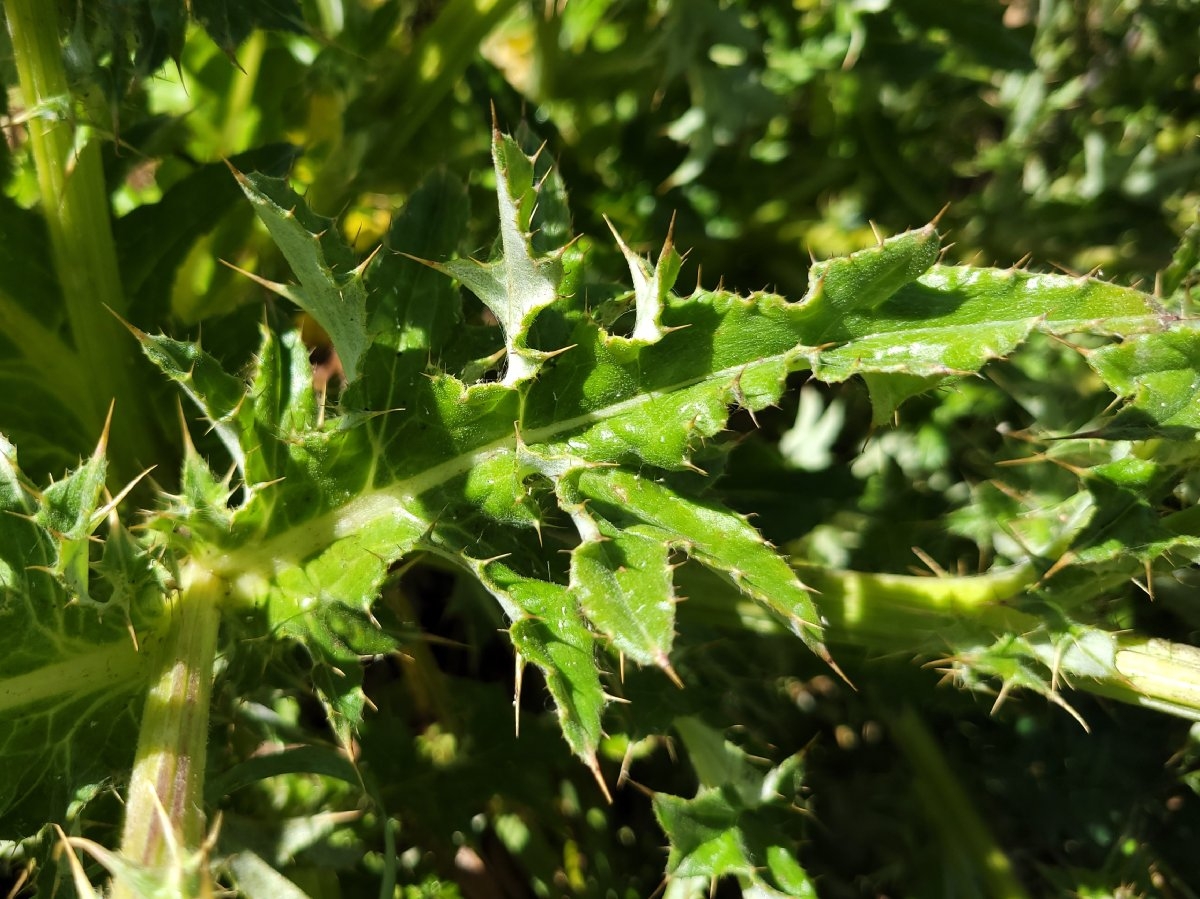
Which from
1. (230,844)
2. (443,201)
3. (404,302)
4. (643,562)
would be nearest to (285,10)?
(443,201)

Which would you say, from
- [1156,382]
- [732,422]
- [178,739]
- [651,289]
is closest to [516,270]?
[651,289]

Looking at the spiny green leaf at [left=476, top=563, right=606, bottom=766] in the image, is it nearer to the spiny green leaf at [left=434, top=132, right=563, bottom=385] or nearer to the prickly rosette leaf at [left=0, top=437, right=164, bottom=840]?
the spiny green leaf at [left=434, top=132, right=563, bottom=385]

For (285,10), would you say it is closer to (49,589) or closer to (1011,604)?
(49,589)

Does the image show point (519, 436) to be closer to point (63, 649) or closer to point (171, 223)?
point (63, 649)

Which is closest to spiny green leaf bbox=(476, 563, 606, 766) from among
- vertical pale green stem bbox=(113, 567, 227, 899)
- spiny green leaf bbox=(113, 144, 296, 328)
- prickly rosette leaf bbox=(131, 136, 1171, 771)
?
prickly rosette leaf bbox=(131, 136, 1171, 771)

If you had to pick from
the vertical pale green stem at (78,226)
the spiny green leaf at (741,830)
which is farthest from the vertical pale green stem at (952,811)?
the vertical pale green stem at (78,226)

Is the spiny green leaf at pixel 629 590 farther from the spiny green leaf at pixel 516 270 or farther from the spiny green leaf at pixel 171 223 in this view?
the spiny green leaf at pixel 171 223
